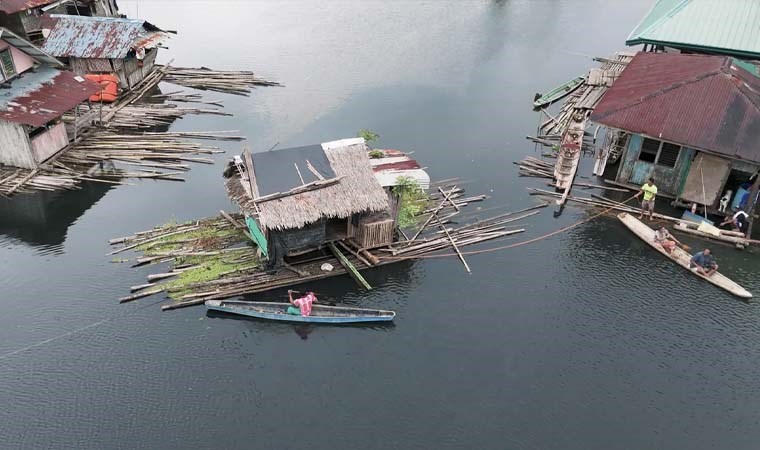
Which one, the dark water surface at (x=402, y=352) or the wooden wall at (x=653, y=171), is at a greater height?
the wooden wall at (x=653, y=171)

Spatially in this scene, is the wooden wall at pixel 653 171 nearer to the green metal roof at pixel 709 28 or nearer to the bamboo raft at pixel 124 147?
the green metal roof at pixel 709 28

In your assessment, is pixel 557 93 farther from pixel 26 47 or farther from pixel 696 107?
pixel 26 47

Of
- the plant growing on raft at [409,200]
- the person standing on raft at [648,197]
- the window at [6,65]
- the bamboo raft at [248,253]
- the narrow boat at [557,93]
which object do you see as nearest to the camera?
the bamboo raft at [248,253]

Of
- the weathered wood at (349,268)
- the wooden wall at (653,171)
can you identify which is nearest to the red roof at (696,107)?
the wooden wall at (653,171)

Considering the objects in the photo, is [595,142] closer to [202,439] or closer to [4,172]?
[202,439]

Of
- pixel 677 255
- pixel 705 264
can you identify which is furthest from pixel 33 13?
pixel 705 264

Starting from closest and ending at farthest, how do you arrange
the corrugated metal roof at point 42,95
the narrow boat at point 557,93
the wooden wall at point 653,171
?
the wooden wall at point 653,171 → the corrugated metal roof at point 42,95 → the narrow boat at point 557,93

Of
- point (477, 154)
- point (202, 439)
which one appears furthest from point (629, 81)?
point (202, 439)
